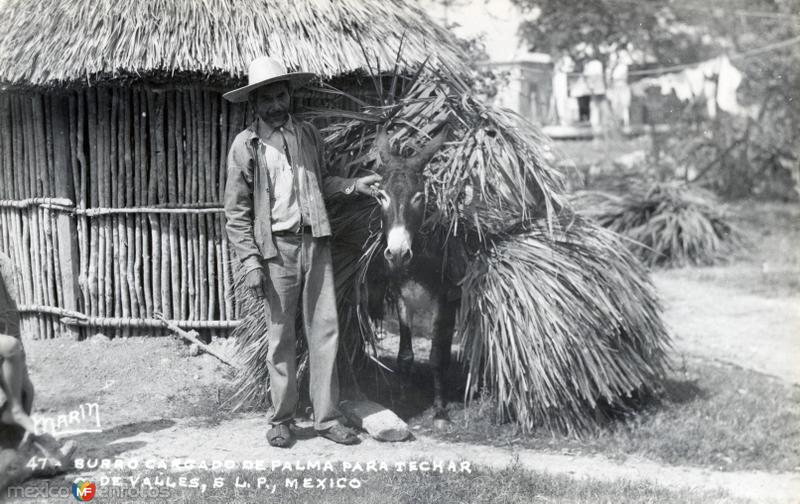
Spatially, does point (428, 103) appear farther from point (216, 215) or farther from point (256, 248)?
point (216, 215)

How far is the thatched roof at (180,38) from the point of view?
6.27m

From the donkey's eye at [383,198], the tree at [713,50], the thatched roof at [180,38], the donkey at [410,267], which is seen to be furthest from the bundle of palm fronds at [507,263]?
the tree at [713,50]

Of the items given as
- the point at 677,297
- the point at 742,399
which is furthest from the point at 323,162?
the point at 677,297

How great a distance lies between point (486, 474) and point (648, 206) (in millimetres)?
10525

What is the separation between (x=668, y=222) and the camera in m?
13.5

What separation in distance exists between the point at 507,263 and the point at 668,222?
894cm

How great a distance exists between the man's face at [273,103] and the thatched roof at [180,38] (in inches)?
59.0

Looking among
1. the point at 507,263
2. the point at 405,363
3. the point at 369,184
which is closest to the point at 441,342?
the point at 405,363

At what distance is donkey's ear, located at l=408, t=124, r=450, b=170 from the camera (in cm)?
522

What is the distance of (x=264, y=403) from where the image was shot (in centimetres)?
573

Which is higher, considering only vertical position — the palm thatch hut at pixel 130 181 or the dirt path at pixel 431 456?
the palm thatch hut at pixel 130 181

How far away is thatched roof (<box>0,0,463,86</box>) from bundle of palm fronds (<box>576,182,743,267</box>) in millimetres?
7209

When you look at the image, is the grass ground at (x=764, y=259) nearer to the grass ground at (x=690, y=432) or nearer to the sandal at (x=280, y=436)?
the grass ground at (x=690, y=432)

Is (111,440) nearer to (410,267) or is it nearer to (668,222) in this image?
(410,267)
